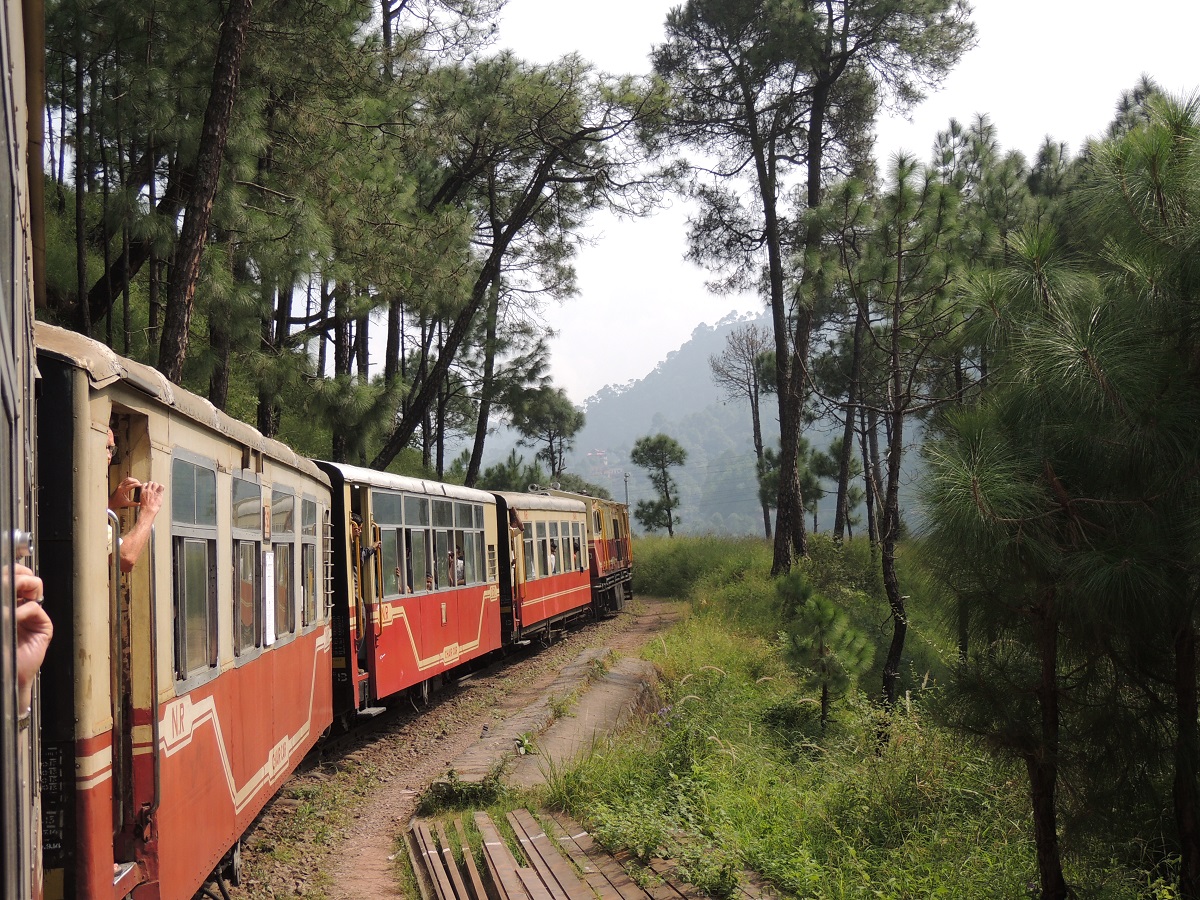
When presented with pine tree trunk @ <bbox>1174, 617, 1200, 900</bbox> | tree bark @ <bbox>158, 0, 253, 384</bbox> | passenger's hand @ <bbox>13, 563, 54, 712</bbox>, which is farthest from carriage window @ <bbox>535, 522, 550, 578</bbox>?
passenger's hand @ <bbox>13, 563, 54, 712</bbox>

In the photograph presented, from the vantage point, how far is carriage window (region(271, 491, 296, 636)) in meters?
5.76

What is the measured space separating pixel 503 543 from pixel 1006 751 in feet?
31.8

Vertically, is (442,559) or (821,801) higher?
(442,559)

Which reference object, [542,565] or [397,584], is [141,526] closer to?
[397,584]

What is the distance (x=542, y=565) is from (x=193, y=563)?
1260 centimetres

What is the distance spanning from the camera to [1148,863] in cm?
490

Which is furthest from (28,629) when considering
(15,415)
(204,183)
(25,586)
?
(204,183)

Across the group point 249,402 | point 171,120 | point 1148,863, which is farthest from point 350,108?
point 1148,863

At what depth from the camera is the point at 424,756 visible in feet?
29.3

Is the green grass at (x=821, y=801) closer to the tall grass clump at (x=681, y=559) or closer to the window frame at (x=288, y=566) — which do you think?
the window frame at (x=288, y=566)

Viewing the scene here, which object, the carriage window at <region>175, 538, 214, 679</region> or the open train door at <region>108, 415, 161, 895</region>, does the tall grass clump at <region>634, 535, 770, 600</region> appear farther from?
the open train door at <region>108, 415, 161, 895</region>

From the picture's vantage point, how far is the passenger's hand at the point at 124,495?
11.3 feet

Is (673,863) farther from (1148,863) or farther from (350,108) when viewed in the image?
(350,108)

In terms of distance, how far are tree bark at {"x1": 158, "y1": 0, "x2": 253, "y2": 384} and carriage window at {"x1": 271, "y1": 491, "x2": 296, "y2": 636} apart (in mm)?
3245
